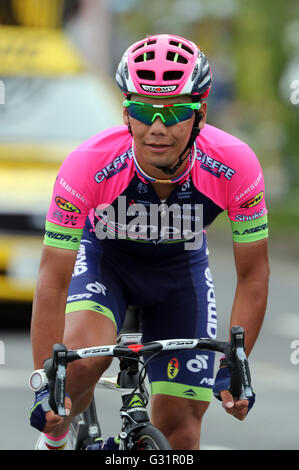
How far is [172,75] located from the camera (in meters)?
4.89

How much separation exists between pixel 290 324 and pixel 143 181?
7.63 meters

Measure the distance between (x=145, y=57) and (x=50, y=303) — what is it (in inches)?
43.2

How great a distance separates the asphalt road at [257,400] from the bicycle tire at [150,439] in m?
2.69

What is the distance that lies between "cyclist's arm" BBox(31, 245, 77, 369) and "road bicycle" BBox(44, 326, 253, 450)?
28 centimetres

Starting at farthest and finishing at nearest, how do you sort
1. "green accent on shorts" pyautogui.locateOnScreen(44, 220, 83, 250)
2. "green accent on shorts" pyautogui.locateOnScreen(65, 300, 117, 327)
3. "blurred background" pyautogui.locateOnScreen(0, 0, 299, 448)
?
"blurred background" pyautogui.locateOnScreen(0, 0, 299, 448) → "green accent on shorts" pyautogui.locateOnScreen(65, 300, 117, 327) → "green accent on shorts" pyautogui.locateOnScreen(44, 220, 83, 250)

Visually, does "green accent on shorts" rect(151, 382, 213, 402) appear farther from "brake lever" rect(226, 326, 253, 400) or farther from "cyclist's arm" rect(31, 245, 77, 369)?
"brake lever" rect(226, 326, 253, 400)

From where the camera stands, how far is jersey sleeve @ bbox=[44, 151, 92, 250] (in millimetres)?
4895

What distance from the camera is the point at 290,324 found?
41.0 feet

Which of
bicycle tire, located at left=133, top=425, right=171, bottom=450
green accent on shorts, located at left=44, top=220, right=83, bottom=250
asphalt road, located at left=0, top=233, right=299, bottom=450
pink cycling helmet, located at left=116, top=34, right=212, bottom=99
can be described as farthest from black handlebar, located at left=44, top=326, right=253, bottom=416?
asphalt road, located at left=0, top=233, right=299, bottom=450

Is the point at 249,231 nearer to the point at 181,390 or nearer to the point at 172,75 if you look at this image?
the point at 172,75

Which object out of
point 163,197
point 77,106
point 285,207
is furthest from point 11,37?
point 285,207

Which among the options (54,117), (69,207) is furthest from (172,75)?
(54,117)

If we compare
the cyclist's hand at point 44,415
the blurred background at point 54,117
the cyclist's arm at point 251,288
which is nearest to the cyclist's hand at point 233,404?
the cyclist's arm at point 251,288
